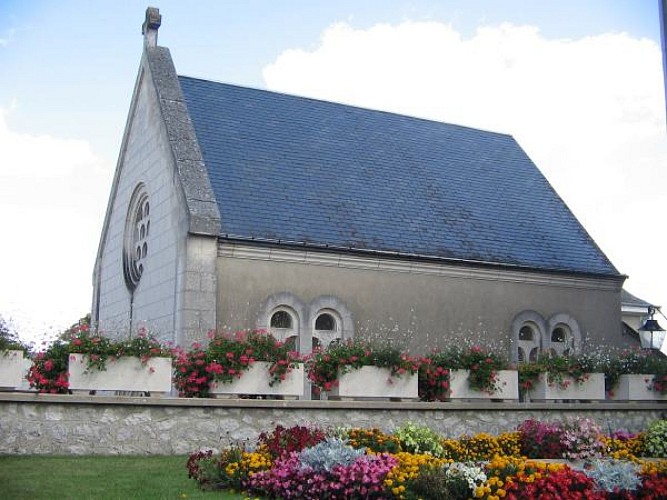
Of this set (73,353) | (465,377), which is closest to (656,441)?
(465,377)

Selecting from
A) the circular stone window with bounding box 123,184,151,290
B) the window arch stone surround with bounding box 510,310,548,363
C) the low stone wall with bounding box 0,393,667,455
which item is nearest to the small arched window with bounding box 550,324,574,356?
Answer: the window arch stone surround with bounding box 510,310,548,363

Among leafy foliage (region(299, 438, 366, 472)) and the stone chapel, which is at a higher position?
the stone chapel

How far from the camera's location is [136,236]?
23703 millimetres

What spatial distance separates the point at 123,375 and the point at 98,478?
278cm

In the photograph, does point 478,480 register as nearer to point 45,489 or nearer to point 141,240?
point 45,489

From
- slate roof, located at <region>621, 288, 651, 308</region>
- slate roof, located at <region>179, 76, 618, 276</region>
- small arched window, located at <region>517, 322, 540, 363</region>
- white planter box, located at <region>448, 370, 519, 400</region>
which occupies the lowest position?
white planter box, located at <region>448, 370, 519, 400</region>

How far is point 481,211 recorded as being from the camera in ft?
81.1

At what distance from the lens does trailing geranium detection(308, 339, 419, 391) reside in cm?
1451

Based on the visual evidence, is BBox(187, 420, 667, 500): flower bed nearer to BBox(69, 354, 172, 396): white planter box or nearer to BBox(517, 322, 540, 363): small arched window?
BBox(69, 354, 172, 396): white planter box

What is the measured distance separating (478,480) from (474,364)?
6580mm

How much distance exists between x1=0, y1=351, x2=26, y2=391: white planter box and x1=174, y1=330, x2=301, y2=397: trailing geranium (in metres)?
2.58

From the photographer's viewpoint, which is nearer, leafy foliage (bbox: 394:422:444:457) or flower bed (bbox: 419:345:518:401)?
leafy foliage (bbox: 394:422:444:457)

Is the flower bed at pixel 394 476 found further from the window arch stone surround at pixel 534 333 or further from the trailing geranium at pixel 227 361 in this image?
the window arch stone surround at pixel 534 333

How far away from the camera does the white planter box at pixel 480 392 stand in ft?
50.6
